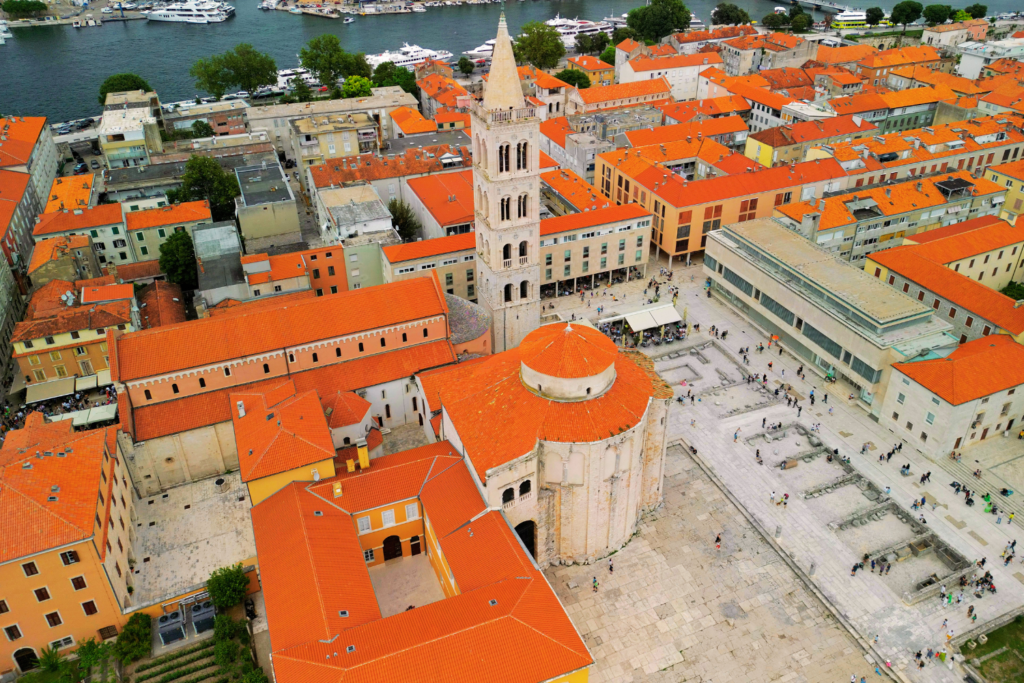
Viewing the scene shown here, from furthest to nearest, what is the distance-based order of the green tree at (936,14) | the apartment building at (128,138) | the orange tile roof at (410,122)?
the green tree at (936,14) < the orange tile roof at (410,122) < the apartment building at (128,138)

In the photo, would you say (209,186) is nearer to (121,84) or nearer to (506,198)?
(506,198)

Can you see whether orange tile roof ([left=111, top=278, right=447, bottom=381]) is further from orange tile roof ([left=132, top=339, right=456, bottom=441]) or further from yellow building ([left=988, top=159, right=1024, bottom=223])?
yellow building ([left=988, top=159, right=1024, bottom=223])

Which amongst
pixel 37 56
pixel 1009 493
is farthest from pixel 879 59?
pixel 37 56

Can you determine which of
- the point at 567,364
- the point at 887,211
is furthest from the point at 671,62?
the point at 567,364

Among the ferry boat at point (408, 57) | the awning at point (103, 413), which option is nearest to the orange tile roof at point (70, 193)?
the awning at point (103, 413)

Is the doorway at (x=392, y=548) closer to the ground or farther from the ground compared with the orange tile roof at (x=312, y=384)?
closer to the ground

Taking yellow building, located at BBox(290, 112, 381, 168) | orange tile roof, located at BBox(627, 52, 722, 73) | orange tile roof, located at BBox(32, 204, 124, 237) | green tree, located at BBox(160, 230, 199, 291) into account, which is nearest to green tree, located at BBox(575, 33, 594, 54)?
orange tile roof, located at BBox(627, 52, 722, 73)

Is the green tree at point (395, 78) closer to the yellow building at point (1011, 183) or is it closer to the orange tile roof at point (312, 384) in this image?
the orange tile roof at point (312, 384)
